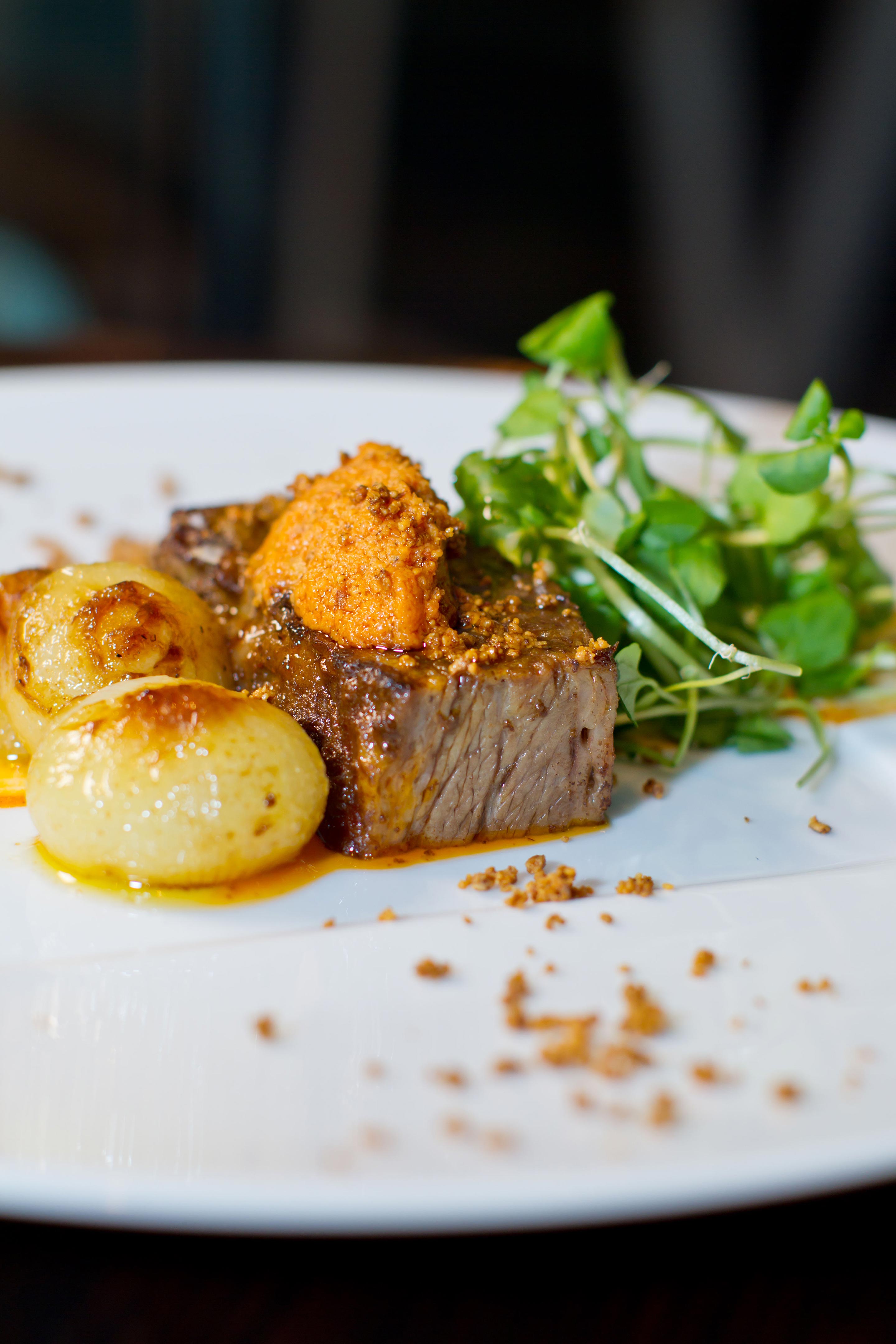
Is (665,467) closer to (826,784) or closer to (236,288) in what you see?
(826,784)

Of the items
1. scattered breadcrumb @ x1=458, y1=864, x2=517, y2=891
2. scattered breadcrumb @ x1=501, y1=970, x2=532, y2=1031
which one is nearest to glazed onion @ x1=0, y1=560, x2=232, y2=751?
scattered breadcrumb @ x1=458, y1=864, x2=517, y2=891

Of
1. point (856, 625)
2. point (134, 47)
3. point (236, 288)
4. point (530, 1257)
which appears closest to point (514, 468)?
point (856, 625)

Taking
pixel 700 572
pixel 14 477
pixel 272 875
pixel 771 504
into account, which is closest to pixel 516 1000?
pixel 272 875

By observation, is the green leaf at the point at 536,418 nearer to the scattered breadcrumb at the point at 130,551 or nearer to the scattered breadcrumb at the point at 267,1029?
the scattered breadcrumb at the point at 130,551

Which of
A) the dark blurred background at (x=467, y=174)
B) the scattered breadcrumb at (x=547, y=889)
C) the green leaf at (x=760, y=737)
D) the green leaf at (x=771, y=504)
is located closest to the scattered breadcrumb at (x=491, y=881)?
the scattered breadcrumb at (x=547, y=889)

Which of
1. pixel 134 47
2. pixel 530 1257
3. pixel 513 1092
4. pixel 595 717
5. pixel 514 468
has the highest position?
pixel 134 47

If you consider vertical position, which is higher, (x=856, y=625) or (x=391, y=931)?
(x=856, y=625)
